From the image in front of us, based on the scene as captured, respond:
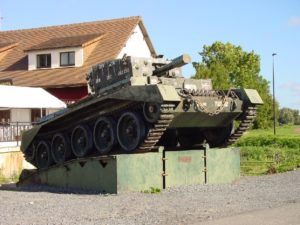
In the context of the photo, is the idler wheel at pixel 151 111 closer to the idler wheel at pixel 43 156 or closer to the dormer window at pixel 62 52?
the idler wheel at pixel 43 156

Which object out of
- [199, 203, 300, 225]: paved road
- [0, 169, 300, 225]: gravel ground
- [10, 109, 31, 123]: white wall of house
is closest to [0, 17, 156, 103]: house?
[10, 109, 31, 123]: white wall of house

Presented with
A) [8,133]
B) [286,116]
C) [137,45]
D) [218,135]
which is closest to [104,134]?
[218,135]

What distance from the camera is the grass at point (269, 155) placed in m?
20.5

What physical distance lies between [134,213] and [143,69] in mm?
5283

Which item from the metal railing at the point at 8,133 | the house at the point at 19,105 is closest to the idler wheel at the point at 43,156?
the house at the point at 19,105

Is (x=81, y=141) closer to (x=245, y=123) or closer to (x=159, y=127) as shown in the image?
(x=159, y=127)

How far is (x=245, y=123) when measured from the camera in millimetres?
14445

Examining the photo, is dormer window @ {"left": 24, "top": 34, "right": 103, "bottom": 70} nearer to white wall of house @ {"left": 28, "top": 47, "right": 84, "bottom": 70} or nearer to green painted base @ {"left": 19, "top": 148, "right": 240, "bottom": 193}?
white wall of house @ {"left": 28, "top": 47, "right": 84, "bottom": 70}

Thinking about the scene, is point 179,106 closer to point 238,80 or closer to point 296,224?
point 296,224

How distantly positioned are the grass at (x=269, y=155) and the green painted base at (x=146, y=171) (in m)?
4.94

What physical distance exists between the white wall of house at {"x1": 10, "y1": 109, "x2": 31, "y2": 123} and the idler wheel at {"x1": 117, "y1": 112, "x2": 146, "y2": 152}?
18865 millimetres

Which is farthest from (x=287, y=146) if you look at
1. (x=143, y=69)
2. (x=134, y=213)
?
(x=134, y=213)

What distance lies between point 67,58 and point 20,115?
4.61 m

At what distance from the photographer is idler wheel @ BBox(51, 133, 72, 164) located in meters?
15.6
